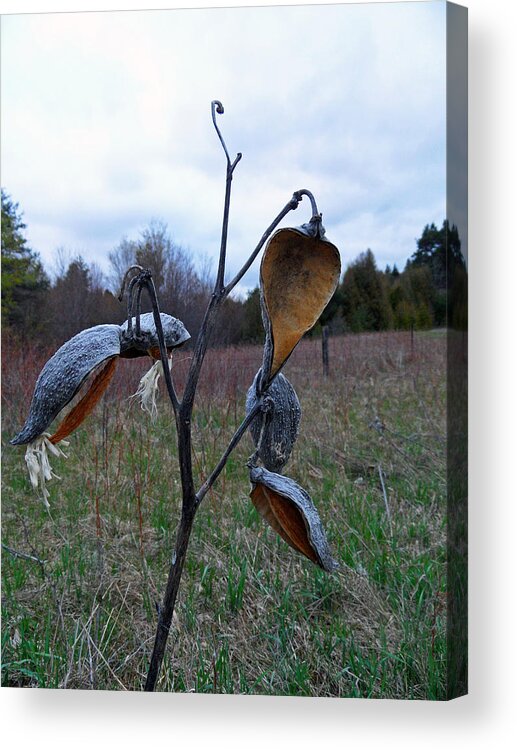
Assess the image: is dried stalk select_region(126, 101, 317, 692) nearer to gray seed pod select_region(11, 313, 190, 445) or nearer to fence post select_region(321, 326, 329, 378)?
gray seed pod select_region(11, 313, 190, 445)

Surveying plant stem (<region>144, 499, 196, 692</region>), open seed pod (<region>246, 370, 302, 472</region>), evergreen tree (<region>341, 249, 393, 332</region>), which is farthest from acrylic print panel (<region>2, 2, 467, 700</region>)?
open seed pod (<region>246, 370, 302, 472</region>)

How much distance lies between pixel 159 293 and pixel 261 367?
474 millimetres

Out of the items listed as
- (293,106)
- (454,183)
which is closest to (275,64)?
(293,106)

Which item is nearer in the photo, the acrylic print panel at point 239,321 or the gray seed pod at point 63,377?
the gray seed pod at point 63,377

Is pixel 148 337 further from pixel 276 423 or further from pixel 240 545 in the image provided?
pixel 240 545

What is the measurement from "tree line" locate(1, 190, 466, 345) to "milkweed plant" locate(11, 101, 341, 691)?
A: 1.17ft

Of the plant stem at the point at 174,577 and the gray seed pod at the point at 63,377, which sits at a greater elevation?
the gray seed pod at the point at 63,377

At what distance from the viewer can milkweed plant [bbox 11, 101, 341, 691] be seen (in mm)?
794

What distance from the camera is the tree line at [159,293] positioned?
1.24 metres

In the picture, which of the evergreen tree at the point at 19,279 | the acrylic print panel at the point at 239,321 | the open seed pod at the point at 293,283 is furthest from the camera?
the evergreen tree at the point at 19,279

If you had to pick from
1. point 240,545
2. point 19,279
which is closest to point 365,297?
point 240,545

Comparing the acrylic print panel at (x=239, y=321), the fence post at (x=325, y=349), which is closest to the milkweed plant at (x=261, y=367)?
the acrylic print panel at (x=239, y=321)

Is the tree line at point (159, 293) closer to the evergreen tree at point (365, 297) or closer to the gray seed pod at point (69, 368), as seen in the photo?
the evergreen tree at point (365, 297)

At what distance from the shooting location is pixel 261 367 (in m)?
0.84
